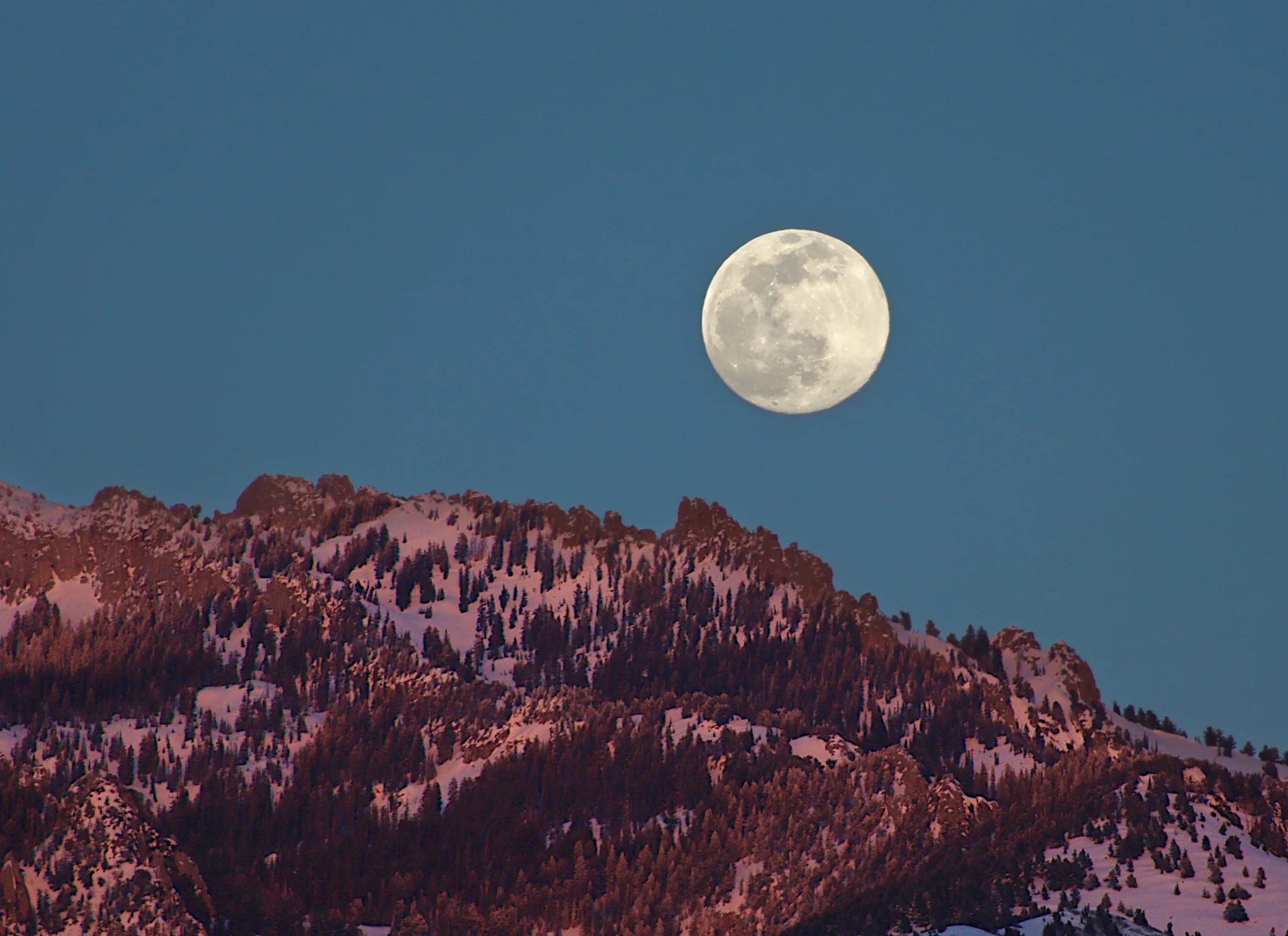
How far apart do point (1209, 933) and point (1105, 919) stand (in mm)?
13018

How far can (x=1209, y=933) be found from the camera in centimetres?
19850

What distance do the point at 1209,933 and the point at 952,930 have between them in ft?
84.6

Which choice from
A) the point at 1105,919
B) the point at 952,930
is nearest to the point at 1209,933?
the point at 1105,919

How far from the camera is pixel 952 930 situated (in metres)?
199

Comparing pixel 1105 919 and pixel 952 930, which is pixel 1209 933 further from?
pixel 952 930

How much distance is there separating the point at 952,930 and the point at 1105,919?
1537 cm

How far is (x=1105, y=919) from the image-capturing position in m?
193
